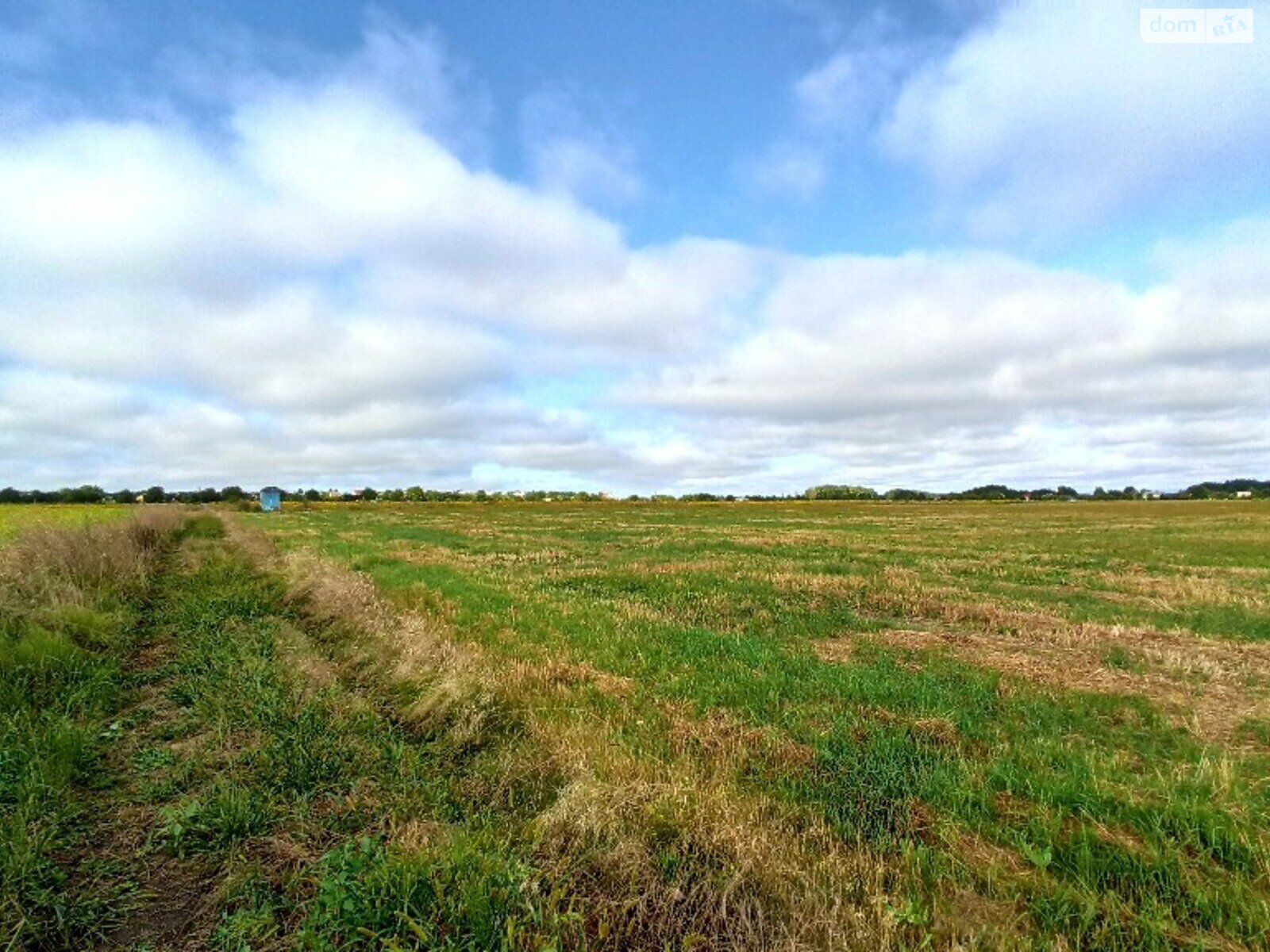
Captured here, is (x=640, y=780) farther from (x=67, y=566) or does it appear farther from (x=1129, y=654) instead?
(x=67, y=566)

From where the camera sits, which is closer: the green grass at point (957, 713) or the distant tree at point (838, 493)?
the green grass at point (957, 713)

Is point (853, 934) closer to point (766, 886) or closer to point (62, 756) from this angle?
point (766, 886)

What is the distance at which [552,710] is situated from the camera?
7.44 m

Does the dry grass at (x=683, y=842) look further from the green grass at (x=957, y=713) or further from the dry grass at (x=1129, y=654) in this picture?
the dry grass at (x=1129, y=654)

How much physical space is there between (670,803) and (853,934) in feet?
4.86

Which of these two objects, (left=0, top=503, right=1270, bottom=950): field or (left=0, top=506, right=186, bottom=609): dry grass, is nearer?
(left=0, top=503, right=1270, bottom=950): field

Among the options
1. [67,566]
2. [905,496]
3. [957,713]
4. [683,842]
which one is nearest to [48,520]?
[67,566]

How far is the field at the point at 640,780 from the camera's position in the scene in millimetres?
4000

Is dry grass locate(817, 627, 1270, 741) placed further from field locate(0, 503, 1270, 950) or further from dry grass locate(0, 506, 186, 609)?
dry grass locate(0, 506, 186, 609)

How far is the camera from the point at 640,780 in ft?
17.2

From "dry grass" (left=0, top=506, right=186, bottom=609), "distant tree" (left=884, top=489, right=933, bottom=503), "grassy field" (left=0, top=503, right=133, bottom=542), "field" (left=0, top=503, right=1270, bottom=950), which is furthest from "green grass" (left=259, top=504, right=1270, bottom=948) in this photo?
"distant tree" (left=884, top=489, right=933, bottom=503)

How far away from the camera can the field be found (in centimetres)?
400

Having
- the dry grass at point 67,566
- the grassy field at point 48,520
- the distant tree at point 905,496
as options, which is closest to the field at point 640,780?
the dry grass at point 67,566

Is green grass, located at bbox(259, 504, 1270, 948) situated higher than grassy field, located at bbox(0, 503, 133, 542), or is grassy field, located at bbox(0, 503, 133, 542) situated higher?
grassy field, located at bbox(0, 503, 133, 542)
